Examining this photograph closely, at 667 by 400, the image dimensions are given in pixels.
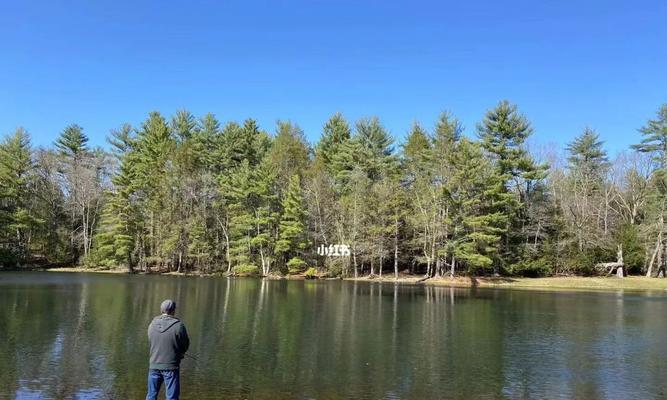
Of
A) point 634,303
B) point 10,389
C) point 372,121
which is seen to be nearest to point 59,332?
point 10,389

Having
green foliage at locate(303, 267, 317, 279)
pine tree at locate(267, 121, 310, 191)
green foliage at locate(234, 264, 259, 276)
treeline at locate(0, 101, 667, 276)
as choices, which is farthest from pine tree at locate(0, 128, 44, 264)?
green foliage at locate(303, 267, 317, 279)

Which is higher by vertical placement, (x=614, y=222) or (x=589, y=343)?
(x=614, y=222)

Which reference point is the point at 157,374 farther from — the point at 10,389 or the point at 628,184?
the point at 628,184

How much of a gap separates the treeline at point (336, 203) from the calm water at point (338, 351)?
2881 cm

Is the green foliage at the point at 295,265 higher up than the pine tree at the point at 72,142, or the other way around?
the pine tree at the point at 72,142

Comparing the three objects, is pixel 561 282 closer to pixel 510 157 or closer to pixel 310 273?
pixel 510 157

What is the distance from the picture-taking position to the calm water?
12.4 m

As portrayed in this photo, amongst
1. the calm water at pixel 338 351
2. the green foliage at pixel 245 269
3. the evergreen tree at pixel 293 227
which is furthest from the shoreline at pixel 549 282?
the calm water at pixel 338 351

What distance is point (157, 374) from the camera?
8.79 meters

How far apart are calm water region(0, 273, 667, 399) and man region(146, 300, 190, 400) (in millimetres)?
2829

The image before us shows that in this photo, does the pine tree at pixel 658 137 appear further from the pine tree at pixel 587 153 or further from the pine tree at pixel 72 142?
the pine tree at pixel 72 142

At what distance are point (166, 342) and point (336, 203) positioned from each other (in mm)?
55232

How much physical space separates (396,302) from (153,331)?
26.6 metres

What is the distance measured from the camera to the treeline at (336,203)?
59062 mm
